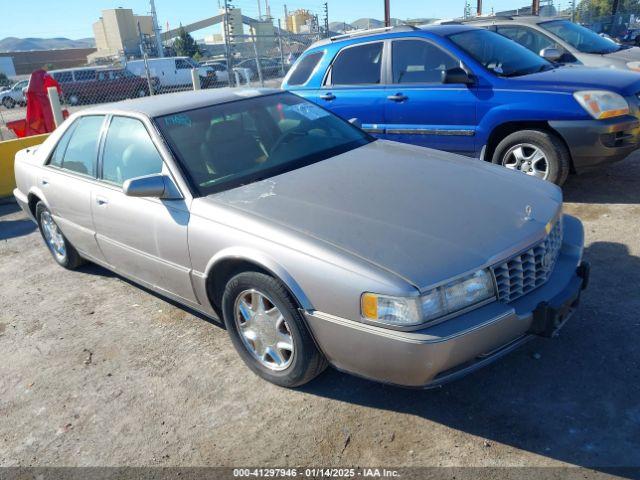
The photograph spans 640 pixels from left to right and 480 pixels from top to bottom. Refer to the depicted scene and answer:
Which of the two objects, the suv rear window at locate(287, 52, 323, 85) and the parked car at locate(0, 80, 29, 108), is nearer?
the suv rear window at locate(287, 52, 323, 85)

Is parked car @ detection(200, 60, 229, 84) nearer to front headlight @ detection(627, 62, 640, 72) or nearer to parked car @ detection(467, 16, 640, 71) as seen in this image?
parked car @ detection(467, 16, 640, 71)

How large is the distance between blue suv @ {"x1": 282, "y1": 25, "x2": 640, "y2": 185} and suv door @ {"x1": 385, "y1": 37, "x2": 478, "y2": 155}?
0.03 feet

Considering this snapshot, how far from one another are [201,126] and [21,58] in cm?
8543

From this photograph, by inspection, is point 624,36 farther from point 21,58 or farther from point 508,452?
point 21,58

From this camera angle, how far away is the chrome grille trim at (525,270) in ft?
8.46

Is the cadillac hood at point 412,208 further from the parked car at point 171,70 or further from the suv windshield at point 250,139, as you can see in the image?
the parked car at point 171,70

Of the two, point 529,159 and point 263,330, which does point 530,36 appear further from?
point 263,330

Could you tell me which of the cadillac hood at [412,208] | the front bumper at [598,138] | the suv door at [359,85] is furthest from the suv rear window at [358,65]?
the cadillac hood at [412,208]

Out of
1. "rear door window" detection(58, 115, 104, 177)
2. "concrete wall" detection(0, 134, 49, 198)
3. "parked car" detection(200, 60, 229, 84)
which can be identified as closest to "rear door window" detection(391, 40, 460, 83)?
"rear door window" detection(58, 115, 104, 177)

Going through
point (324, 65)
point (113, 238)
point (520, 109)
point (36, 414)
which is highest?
point (324, 65)

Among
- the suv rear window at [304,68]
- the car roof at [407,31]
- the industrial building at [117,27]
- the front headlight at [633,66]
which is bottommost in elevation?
the front headlight at [633,66]

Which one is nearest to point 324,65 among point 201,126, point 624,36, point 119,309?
point 201,126

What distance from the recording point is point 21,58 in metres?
75.2

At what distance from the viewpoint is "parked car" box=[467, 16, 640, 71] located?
27.0 ft
